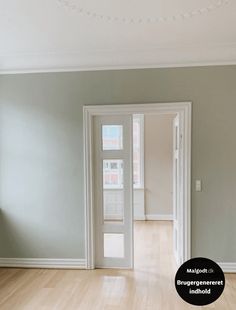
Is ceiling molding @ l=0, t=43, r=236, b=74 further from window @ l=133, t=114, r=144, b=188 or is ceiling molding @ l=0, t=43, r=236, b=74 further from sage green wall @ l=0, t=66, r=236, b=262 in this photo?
window @ l=133, t=114, r=144, b=188

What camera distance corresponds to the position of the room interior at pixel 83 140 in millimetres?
2908

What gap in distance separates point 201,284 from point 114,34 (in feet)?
8.45

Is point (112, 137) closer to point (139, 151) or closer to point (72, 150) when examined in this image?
point (72, 150)

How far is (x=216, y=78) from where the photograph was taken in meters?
3.36

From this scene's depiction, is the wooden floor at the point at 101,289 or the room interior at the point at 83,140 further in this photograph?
the room interior at the point at 83,140

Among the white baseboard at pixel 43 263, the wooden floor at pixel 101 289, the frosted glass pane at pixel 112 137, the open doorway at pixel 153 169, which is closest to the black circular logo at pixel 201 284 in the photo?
the wooden floor at pixel 101 289

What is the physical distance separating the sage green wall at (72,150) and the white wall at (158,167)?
9.05ft

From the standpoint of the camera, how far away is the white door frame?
11.1 feet

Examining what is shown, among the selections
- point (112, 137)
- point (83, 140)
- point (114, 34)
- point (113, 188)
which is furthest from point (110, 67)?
point (113, 188)

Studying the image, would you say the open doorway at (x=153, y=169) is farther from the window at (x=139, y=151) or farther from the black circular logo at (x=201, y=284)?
the black circular logo at (x=201, y=284)

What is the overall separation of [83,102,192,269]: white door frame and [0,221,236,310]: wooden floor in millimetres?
356

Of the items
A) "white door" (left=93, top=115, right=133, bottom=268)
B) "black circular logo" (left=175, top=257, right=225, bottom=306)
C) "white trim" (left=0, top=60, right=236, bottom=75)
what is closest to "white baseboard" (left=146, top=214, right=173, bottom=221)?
"white door" (left=93, top=115, right=133, bottom=268)

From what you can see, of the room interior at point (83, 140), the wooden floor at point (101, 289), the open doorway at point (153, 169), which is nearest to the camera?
the wooden floor at point (101, 289)

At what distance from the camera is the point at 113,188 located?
361 centimetres
